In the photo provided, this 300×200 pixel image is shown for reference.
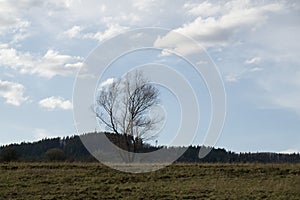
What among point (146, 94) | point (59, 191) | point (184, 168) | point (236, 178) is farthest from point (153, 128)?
point (59, 191)

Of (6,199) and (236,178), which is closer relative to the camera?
(6,199)

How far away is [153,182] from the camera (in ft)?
79.5

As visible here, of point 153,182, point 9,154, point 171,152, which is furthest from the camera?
point 9,154

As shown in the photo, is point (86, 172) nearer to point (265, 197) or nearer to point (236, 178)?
point (236, 178)

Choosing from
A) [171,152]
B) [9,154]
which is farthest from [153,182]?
[9,154]

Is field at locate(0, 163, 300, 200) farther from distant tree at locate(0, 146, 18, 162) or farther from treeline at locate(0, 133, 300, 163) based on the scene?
distant tree at locate(0, 146, 18, 162)

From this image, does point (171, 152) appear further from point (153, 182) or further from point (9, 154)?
point (9, 154)

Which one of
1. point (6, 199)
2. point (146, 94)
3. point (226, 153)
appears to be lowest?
point (6, 199)

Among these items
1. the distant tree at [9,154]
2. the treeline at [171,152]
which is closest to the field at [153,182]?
the treeline at [171,152]

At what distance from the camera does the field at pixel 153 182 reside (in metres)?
21.0

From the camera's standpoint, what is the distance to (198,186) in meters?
22.4

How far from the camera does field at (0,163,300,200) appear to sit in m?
21.0

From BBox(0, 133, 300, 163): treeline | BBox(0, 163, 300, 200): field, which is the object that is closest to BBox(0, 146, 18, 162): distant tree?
BBox(0, 133, 300, 163): treeline

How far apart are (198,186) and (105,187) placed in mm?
4161
